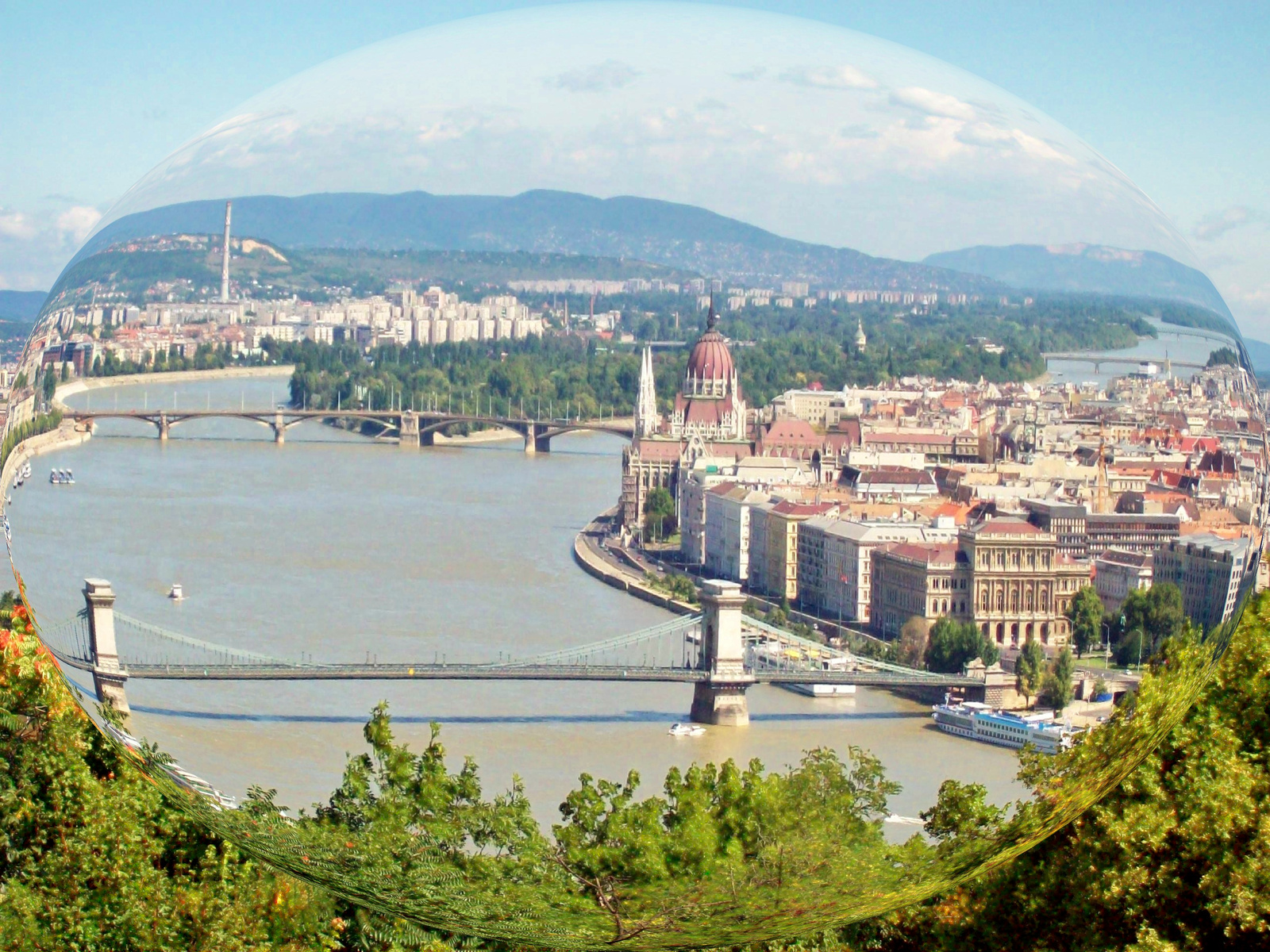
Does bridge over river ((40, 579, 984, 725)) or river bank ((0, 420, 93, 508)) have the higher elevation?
river bank ((0, 420, 93, 508))

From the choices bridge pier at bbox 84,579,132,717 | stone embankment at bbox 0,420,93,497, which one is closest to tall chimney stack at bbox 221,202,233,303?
stone embankment at bbox 0,420,93,497

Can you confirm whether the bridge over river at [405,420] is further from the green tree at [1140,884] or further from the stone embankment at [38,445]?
the green tree at [1140,884]

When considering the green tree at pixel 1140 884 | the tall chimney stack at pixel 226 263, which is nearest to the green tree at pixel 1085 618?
the tall chimney stack at pixel 226 263

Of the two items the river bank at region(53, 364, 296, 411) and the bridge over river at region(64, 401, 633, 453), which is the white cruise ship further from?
the river bank at region(53, 364, 296, 411)

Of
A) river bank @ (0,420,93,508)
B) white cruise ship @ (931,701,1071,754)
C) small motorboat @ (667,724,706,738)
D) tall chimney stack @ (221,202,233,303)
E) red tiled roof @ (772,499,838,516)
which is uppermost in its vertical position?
tall chimney stack @ (221,202,233,303)

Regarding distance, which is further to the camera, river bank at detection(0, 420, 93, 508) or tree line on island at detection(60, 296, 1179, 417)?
tree line on island at detection(60, 296, 1179, 417)

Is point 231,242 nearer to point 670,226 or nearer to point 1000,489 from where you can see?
point 670,226

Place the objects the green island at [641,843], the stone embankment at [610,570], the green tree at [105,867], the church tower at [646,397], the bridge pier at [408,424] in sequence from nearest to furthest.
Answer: the green island at [641,843] → the church tower at [646,397] → the stone embankment at [610,570] → the bridge pier at [408,424] → the green tree at [105,867]

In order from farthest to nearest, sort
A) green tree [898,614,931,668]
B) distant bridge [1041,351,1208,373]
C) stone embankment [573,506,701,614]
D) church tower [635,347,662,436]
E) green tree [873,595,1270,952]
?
green tree [873,595,1270,952], stone embankment [573,506,701,614], church tower [635,347,662,436], distant bridge [1041,351,1208,373], green tree [898,614,931,668]
